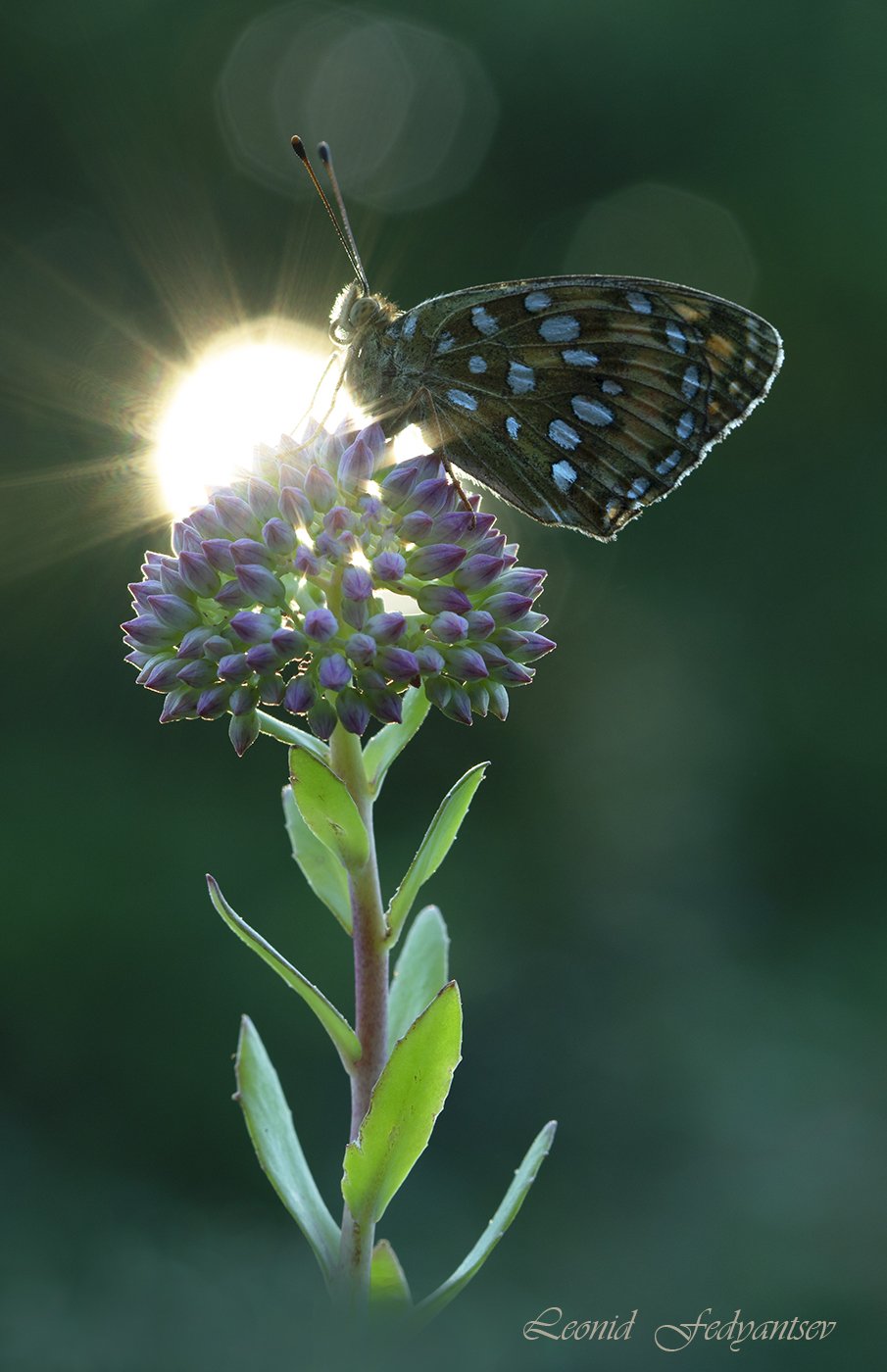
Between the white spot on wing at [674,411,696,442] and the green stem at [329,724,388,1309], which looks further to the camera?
the white spot on wing at [674,411,696,442]

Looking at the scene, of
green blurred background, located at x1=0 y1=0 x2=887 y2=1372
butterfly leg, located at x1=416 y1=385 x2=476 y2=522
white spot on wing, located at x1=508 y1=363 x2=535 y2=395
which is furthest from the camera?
green blurred background, located at x1=0 y1=0 x2=887 y2=1372

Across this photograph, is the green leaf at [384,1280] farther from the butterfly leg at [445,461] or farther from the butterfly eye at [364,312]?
the butterfly eye at [364,312]

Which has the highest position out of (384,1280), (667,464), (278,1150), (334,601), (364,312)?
(364,312)

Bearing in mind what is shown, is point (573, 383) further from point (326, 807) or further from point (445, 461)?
point (326, 807)

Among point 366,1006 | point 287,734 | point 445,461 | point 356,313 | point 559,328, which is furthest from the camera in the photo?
point 356,313

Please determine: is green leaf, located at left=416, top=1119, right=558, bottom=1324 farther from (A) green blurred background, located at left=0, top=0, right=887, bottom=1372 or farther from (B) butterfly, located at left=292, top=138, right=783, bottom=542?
(A) green blurred background, located at left=0, top=0, right=887, bottom=1372

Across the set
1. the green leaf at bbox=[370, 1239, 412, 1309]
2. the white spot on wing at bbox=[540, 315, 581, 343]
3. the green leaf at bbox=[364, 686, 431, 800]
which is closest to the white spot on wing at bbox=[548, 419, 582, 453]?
the white spot on wing at bbox=[540, 315, 581, 343]

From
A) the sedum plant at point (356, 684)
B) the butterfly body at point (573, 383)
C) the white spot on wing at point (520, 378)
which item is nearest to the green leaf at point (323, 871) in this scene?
the sedum plant at point (356, 684)

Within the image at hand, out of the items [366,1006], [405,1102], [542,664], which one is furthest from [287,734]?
[542,664]
